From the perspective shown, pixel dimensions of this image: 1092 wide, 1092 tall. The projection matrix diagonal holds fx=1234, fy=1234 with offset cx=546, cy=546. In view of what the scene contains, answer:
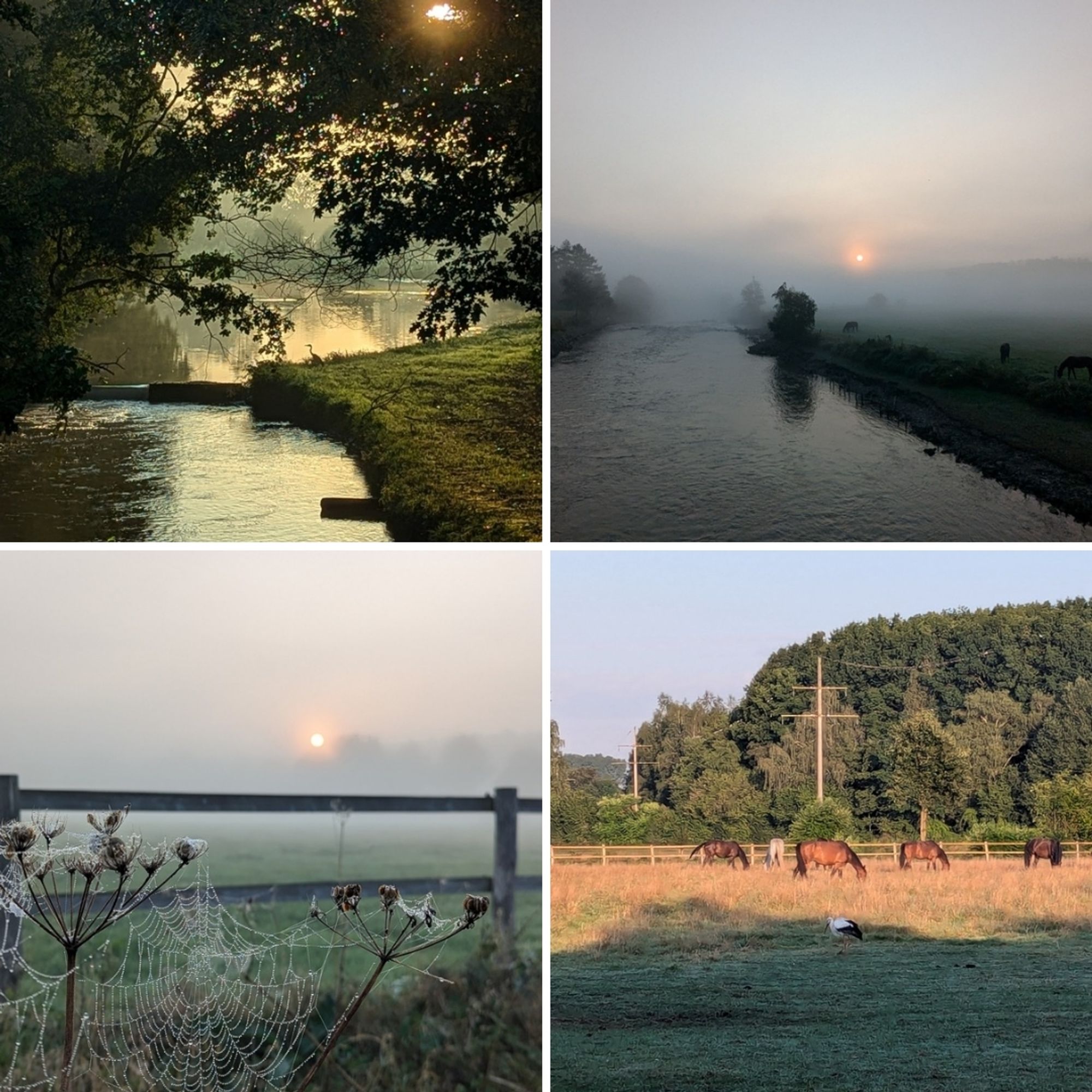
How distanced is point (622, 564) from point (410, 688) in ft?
1.86

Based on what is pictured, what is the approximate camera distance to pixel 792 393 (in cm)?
279

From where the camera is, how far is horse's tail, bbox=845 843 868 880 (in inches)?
107

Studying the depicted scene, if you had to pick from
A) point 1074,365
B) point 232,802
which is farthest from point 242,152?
point 1074,365

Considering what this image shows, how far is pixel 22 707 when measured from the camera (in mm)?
2707

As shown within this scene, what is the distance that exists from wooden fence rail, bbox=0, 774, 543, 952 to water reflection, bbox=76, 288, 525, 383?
92 centimetres

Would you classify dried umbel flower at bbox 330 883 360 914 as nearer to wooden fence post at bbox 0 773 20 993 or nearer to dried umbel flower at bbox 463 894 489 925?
dried umbel flower at bbox 463 894 489 925

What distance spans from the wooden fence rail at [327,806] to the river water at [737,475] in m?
0.65

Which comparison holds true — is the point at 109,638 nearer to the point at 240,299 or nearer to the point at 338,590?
the point at 338,590

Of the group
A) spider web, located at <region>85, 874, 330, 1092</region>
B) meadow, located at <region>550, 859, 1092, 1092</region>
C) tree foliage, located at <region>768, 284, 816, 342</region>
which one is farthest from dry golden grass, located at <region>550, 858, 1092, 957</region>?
tree foliage, located at <region>768, 284, 816, 342</region>

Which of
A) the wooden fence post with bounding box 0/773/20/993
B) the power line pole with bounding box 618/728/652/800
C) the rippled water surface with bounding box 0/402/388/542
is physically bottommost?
the wooden fence post with bounding box 0/773/20/993

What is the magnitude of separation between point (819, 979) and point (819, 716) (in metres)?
0.56

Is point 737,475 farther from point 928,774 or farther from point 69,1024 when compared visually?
point 69,1024

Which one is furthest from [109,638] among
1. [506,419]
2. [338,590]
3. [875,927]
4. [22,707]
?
[875,927]

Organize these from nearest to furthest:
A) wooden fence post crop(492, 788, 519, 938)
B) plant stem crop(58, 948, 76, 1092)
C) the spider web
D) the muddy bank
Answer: plant stem crop(58, 948, 76, 1092), the spider web, the muddy bank, wooden fence post crop(492, 788, 519, 938)
